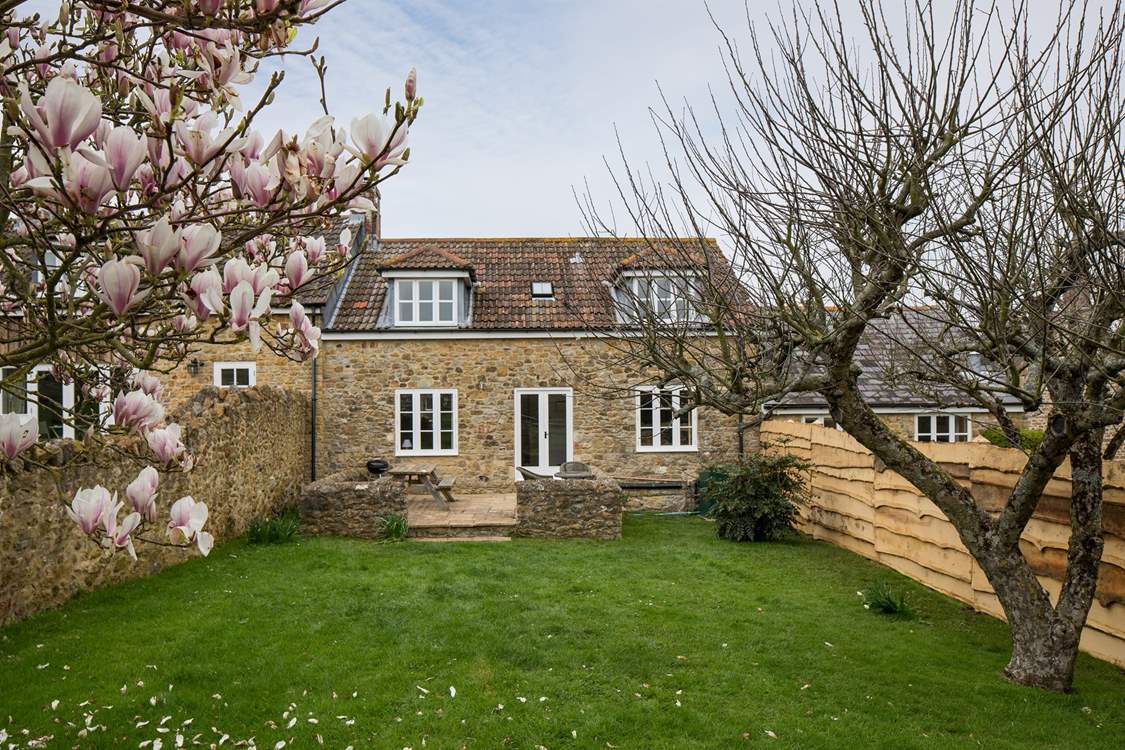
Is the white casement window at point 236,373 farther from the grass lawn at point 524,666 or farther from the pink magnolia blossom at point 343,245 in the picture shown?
the pink magnolia blossom at point 343,245

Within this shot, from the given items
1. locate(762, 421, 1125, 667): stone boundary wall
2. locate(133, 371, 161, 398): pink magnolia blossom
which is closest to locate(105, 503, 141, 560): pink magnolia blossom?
locate(133, 371, 161, 398): pink magnolia blossom

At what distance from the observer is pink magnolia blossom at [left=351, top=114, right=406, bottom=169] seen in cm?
176

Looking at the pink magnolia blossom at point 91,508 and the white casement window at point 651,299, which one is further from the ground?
the white casement window at point 651,299

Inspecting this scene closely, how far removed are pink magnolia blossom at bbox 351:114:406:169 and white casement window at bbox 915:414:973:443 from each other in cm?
1706

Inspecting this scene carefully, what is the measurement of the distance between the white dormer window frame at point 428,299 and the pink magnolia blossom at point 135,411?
529 inches

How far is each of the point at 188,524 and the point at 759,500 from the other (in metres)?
10.3

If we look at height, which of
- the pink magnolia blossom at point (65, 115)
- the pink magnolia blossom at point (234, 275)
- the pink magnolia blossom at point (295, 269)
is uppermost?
the pink magnolia blossom at point (65, 115)

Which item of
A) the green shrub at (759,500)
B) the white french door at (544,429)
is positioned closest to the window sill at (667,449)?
the white french door at (544,429)

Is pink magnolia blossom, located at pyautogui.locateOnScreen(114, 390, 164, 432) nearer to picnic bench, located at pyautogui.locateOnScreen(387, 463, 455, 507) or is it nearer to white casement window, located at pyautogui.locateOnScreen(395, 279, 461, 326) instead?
picnic bench, located at pyautogui.locateOnScreen(387, 463, 455, 507)

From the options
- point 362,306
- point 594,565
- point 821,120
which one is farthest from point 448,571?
point 362,306

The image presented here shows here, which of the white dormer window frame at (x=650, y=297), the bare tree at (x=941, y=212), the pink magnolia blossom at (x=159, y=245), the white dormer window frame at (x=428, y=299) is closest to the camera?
the pink magnolia blossom at (x=159, y=245)

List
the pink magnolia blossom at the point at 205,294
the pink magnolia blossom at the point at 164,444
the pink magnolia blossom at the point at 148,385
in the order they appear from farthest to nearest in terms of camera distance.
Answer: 1. the pink magnolia blossom at the point at 148,385
2. the pink magnolia blossom at the point at 164,444
3. the pink magnolia blossom at the point at 205,294

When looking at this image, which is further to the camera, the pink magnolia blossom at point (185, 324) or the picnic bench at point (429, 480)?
the picnic bench at point (429, 480)

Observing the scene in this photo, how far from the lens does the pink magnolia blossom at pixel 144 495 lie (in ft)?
6.50
